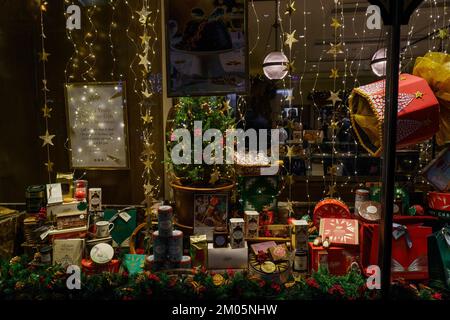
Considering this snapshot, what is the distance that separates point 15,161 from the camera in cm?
376

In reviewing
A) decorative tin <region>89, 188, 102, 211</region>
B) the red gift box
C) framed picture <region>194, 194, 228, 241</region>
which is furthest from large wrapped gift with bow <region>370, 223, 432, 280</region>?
decorative tin <region>89, 188, 102, 211</region>

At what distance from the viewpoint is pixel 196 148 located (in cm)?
274

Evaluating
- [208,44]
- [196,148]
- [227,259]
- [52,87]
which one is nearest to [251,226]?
[227,259]

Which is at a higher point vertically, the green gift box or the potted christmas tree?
the potted christmas tree

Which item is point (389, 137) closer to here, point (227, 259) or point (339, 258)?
point (339, 258)

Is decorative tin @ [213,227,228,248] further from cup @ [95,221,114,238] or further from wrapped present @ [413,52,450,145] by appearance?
wrapped present @ [413,52,450,145]

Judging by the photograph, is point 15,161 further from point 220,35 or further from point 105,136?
point 220,35

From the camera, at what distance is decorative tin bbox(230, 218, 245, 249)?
7.85 feet

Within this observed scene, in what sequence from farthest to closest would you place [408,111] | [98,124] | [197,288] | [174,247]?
[98,124]
[174,247]
[197,288]
[408,111]

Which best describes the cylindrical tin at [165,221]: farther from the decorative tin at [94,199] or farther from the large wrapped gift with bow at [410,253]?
the large wrapped gift with bow at [410,253]

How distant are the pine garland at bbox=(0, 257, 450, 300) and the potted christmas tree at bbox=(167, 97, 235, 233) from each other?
642 millimetres

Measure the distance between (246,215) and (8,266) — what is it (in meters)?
1.62

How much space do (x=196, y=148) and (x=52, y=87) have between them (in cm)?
188
